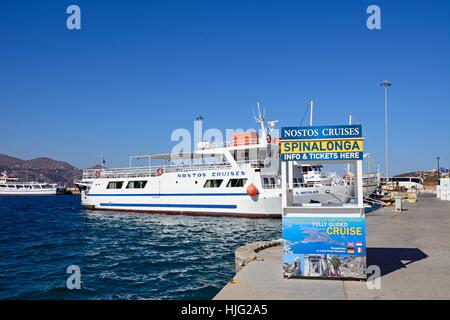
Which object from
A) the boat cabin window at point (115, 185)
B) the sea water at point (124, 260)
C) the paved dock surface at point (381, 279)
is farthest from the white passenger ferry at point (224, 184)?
the paved dock surface at point (381, 279)

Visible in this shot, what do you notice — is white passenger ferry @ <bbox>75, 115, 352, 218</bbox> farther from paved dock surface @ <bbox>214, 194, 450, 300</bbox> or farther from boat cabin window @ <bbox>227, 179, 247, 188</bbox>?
paved dock surface @ <bbox>214, 194, 450, 300</bbox>

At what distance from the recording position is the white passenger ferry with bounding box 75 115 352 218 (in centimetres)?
3425

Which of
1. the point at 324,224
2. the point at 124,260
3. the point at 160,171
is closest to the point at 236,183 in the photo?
the point at 160,171

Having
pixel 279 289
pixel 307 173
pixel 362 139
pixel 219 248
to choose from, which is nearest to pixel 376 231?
pixel 219 248

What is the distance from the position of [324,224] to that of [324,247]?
0.50 m

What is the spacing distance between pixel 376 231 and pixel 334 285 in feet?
34.6

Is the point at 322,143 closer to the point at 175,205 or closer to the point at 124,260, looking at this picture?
the point at 124,260

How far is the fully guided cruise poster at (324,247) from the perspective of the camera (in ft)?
28.2

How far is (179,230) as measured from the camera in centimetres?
2691

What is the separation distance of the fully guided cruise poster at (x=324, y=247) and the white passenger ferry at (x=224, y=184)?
23706 millimetres

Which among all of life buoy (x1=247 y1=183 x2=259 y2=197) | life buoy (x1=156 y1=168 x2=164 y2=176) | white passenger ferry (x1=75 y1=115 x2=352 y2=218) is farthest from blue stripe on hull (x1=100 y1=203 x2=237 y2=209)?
life buoy (x1=156 y1=168 x2=164 y2=176)

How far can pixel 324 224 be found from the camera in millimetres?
8781

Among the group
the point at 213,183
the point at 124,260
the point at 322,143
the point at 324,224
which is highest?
the point at 322,143
